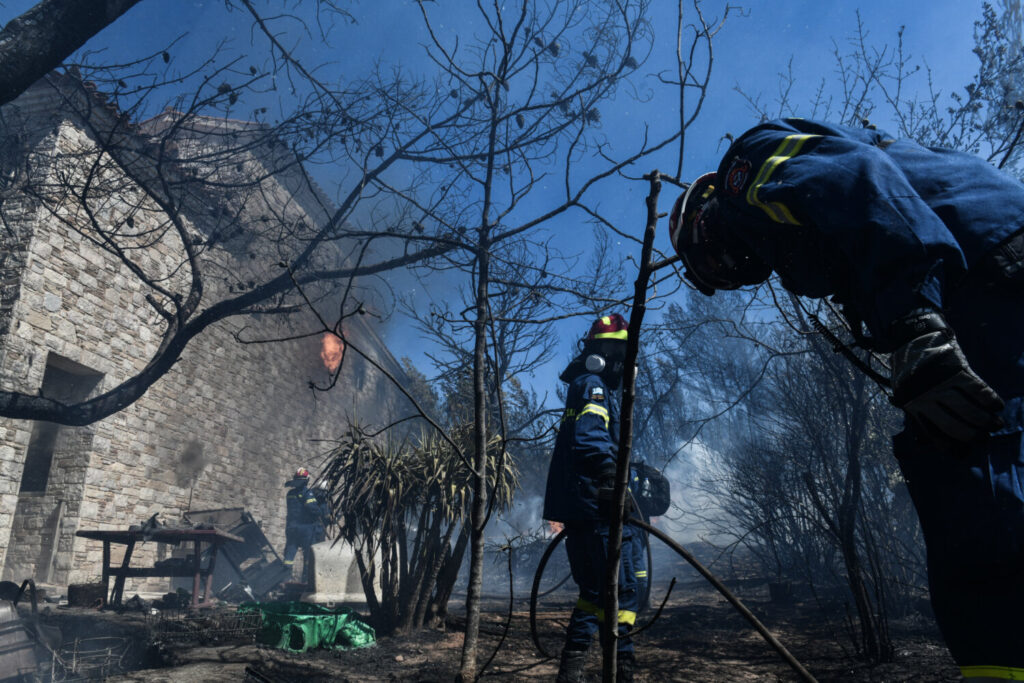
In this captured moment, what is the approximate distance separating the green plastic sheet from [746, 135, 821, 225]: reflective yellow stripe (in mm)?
4391

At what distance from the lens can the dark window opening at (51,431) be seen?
8.67m

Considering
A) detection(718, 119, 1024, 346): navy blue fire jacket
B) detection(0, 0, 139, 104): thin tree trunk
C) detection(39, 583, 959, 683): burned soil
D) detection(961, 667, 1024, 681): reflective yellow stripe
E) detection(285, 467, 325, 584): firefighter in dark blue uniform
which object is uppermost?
detection(0, 0, 139, 104): thin tree trunk

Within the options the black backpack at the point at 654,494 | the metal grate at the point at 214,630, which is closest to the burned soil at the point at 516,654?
the metal grate at the point at 214,630

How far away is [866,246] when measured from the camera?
1157 millimetres

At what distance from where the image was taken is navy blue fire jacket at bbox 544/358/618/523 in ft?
11.1

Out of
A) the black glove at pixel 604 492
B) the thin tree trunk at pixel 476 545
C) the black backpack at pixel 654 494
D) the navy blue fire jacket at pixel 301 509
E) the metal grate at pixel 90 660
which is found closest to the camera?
the thin tree trunk at pixel 476 545

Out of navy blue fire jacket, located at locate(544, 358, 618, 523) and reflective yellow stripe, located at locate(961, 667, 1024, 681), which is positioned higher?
navy blue fire jacket, located at locate(544, 358, 618, 523)

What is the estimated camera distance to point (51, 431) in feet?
29.3

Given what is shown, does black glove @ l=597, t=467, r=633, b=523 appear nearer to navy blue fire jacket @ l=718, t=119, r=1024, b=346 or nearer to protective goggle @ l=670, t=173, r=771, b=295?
protective goggle @ l=670, t=173, r=771, b=295

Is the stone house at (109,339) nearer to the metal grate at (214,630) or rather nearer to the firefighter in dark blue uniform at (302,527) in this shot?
the firefighter in dark blue uniform at (302,527)

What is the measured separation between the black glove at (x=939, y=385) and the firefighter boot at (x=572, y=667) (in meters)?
2.47

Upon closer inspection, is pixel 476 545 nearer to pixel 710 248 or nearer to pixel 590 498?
pixel 590 498

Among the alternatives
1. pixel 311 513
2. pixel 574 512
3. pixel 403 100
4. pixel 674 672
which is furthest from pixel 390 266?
pixel 311 513

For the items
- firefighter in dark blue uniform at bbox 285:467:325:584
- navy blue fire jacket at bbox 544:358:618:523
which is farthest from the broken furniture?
navy blue fire jacket at bbox 544:358:618:523
